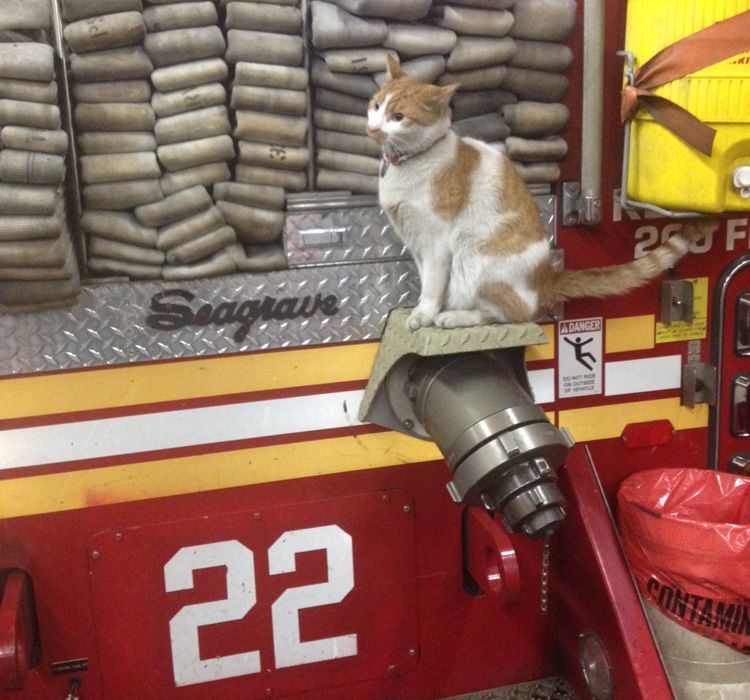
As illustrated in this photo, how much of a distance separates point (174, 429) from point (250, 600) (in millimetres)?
431

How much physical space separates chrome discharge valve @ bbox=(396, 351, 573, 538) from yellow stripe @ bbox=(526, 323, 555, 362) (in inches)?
13.1

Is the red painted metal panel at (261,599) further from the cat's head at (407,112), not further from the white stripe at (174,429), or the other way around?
the cat's head at (407,112)

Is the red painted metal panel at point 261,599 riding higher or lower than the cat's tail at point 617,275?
lower

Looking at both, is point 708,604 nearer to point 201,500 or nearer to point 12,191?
point 201,500

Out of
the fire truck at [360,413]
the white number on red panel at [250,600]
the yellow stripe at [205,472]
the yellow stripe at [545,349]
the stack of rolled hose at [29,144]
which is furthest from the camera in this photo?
the yellow stripe at [545,349]

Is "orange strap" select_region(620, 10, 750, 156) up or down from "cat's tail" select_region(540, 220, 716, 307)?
up

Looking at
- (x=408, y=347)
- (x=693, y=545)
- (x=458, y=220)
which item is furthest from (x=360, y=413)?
(x=693, y=545)

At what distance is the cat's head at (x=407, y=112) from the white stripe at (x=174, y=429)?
1.86 feet

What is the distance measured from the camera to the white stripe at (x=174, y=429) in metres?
1.62

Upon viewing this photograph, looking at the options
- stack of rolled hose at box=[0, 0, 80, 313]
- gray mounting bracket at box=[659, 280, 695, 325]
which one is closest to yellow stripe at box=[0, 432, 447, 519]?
stack of rolled hose at box=[0, 0, 80, 313]

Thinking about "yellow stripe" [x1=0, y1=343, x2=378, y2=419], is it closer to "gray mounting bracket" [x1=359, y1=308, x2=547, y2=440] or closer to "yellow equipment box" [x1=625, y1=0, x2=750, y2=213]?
"gray mounting bracket" [x1=359, y1=308, x2=547, y2=440]

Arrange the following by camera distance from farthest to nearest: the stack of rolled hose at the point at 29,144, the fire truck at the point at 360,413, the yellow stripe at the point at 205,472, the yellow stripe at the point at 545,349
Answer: the yellow stripe at the point at 545,349 < the yellow stripe at the point at 205,472 < the fire truck at the point at 360,413 < the stack of rolled hose at the point at 29,144

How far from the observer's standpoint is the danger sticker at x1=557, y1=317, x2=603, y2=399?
1.89 meters

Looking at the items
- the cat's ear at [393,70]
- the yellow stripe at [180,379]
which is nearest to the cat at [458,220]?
the cat's ear at [393,70]
